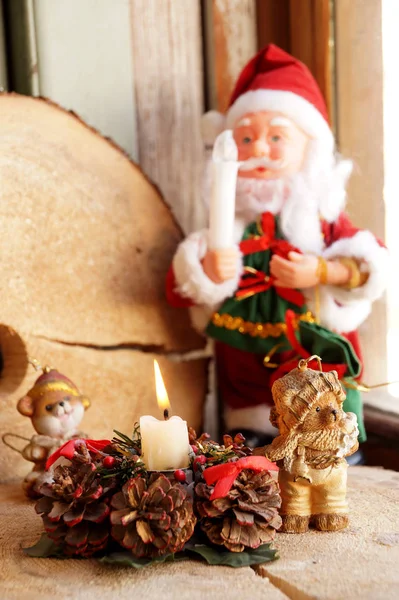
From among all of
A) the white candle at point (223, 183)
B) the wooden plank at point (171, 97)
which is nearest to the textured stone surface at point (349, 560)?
the white candle at point (223, 183)

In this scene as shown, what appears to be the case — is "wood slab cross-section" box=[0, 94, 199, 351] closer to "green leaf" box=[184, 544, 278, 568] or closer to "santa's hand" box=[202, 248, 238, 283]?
"santa's hand" box=[202, 248, 238, 283]

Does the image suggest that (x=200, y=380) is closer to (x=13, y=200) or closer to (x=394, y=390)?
(x=394, y=390)

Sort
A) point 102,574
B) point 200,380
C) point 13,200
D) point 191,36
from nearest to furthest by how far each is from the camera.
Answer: point 102,574 → point 13,200 → point 200,380 → point 191,36

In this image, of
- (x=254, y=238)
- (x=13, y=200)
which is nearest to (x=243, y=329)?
(x=254, y=238)

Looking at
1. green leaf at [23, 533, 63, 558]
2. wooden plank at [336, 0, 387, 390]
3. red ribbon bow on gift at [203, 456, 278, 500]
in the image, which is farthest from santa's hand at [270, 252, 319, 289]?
green leaf at [23, 533, 63, 558]

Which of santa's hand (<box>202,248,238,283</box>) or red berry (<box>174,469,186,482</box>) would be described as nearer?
red berry (<box>174,469,186,482</box>)

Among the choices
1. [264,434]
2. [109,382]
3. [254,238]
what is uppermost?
[254,238]

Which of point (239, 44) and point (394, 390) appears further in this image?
point (239, 44)
